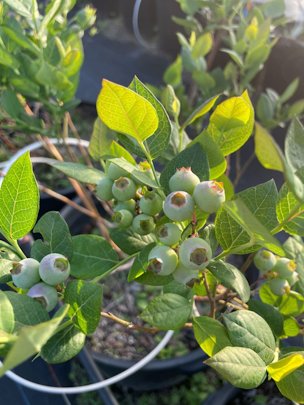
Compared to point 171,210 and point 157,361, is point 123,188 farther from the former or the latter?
point 157,361

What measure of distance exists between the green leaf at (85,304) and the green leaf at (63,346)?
2 centimetres

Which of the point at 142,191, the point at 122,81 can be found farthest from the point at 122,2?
the point at 142,191

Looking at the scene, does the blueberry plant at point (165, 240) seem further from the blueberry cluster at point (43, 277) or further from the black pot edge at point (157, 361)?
the black pot edge at point (157, 361)

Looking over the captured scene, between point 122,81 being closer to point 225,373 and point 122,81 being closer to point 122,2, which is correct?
point 122,2

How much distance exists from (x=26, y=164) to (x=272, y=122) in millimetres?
775

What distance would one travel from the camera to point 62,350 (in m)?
0.44

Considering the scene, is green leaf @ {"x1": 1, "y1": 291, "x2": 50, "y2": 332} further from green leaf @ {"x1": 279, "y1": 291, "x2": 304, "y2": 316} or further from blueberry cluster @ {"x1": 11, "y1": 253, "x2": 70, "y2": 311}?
green leaf @ {"x1": 279, "y1": 291, "x2": 304, "y2": 316}

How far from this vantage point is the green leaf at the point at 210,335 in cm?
46

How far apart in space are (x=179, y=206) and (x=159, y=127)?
0.39ft

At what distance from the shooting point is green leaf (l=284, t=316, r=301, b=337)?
606mm

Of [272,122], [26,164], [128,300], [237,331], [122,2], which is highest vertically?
[26,164]

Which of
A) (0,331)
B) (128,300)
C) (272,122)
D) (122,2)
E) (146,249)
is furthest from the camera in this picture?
(122,2)

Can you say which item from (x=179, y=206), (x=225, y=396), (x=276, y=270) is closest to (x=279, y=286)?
(x=276, y=270)

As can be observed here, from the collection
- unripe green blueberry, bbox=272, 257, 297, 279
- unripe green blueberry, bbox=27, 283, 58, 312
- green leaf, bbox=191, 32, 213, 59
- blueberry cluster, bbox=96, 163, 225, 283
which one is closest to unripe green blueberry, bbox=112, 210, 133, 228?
blueberry cluster, bbox=96, 163, 225, 283
